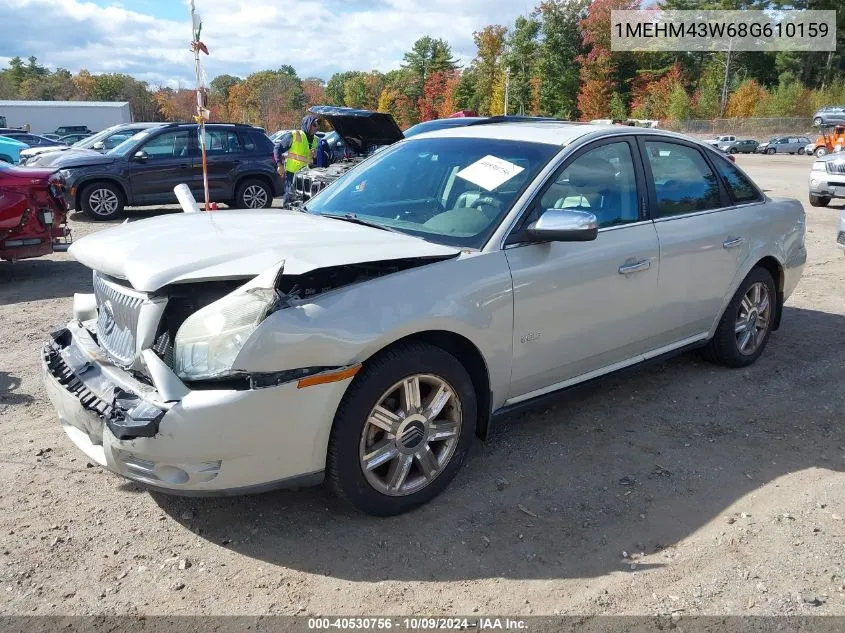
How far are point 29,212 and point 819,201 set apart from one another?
568 inches

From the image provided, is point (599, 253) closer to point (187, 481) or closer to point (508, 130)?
point (508, 130)

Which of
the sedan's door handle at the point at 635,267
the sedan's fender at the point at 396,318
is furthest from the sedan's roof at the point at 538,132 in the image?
the sedan's fender at the point at 396,318

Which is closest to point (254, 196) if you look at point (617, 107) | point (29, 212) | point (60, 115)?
point (29, 212)

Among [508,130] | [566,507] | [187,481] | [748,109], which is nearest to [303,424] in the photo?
[187,481]

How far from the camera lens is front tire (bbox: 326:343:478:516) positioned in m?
2.82

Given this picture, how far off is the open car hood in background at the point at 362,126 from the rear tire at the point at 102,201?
3.94 metres

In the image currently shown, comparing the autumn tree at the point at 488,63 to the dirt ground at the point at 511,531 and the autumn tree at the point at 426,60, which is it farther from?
the dirt ground at the point at 511,531

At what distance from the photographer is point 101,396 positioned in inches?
111

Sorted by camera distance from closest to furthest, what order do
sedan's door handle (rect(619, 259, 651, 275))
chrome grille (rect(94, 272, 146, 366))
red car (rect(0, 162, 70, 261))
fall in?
chrome grille (rect(94, 272, 146, 366)), sedan's door handle (rect(619, 259, 651, 275)), red car (rect(0, 162, 70, 261))

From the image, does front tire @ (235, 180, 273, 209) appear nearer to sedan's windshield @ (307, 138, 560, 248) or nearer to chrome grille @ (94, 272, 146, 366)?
sedan's windshield @ (307, 138, 560, 248)

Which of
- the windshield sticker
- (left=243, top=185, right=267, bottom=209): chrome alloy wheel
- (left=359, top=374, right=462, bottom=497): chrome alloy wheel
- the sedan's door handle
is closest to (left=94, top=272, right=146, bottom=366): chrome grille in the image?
(left=359, top=374, right=462, bottom=497): chrome alloy wheel

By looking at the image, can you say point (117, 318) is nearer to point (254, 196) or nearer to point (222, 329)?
point (222, 329)

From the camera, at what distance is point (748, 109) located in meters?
63.9

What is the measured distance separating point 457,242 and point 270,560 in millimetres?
1655
